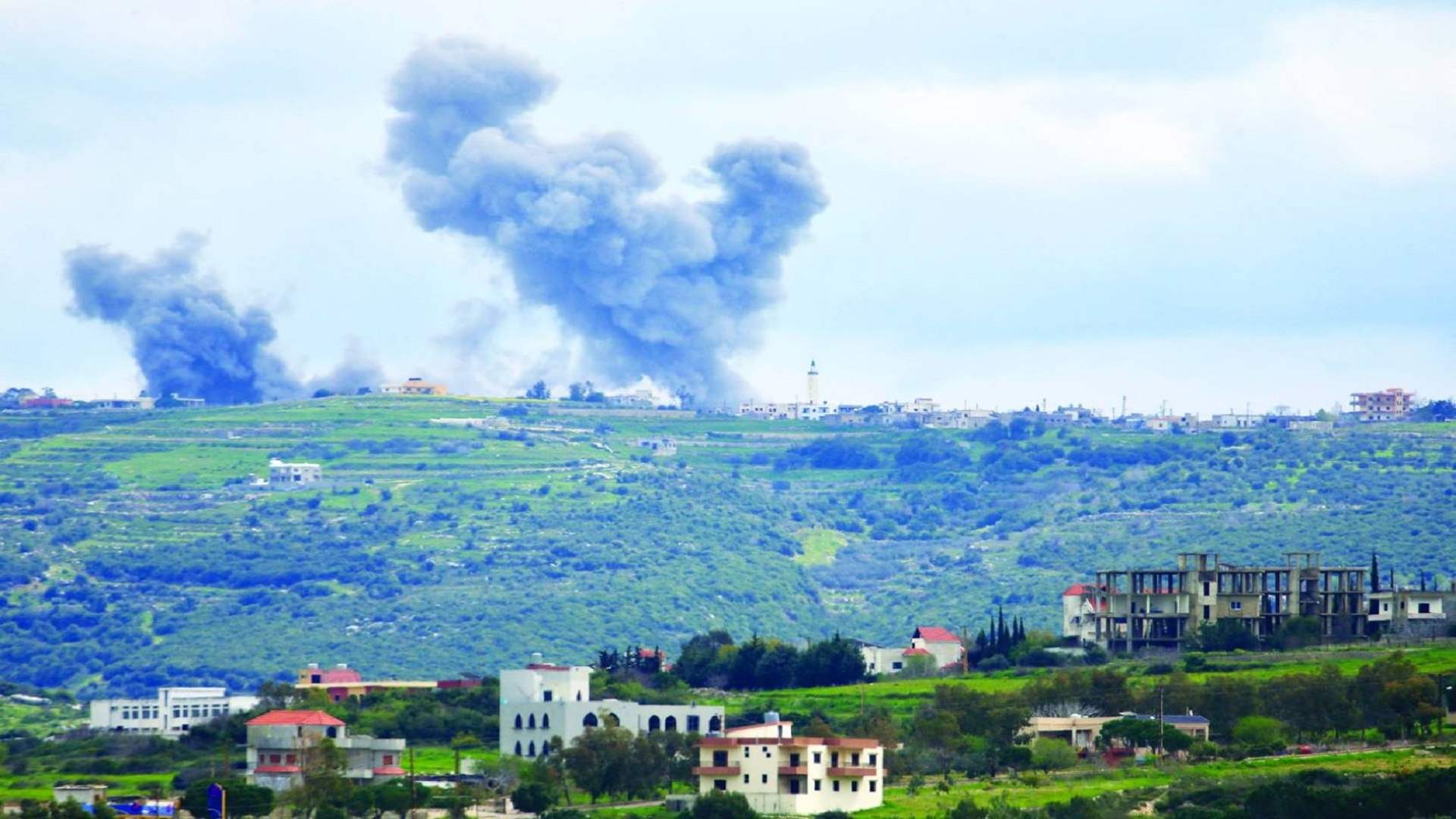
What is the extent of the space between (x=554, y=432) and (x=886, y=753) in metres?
→ 99.8

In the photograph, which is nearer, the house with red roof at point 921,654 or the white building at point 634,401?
the house with red roof at point 921,654

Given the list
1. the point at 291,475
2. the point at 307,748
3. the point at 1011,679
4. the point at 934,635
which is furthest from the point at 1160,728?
the point at 291,475

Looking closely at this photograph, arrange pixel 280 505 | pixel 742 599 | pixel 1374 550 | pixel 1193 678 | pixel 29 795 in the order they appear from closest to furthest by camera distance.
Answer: pixel 29 795, pixel 1193 678, pixel 1374 550, pixel 742 599, pixel 280 505

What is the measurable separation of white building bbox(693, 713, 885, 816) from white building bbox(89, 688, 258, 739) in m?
27.7

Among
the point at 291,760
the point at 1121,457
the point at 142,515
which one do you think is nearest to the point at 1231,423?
the point at 1121,457

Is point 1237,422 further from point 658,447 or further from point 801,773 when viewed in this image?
point 801,773

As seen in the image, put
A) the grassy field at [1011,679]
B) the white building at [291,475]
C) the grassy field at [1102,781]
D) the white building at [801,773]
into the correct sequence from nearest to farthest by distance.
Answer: the grassy field at [1102,781]
the white building at [801,773]
the grassy field at [1011,679]
the white building at [291,475]

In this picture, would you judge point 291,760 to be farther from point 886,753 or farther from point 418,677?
point 418,677

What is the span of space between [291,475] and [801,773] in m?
93.8

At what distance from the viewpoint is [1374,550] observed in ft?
428

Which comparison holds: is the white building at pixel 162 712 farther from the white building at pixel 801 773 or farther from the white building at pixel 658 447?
the white building at pixel 658 447

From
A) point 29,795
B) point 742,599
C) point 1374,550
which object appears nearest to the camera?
point 29,795

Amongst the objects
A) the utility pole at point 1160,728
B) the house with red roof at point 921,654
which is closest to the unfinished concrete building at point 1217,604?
the house with red roof at point 921,654

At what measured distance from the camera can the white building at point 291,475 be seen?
159 meters
